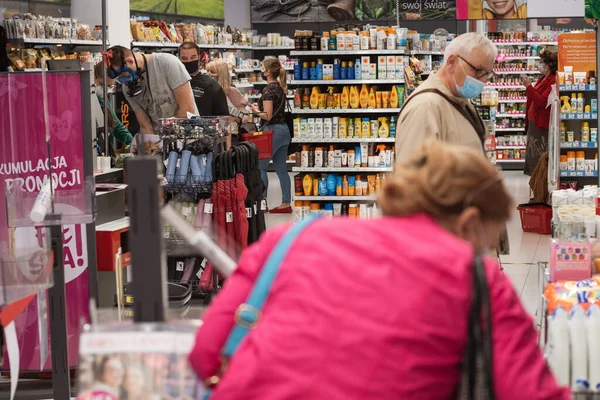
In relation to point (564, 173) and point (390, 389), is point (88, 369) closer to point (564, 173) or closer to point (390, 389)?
point (390, 389)

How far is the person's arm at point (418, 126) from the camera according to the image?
3.90 m

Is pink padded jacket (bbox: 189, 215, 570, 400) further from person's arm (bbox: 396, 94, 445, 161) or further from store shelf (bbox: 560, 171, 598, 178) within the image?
store shelf (bbox: 560, 171, 598, 178)

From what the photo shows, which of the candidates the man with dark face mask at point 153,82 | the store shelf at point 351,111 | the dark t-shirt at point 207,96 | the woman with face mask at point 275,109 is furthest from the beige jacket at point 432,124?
the woman with face mask at point 275,109

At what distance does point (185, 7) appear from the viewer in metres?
15.8

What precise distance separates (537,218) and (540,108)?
1.58 meters

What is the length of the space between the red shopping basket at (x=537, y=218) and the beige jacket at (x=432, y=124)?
5603 millimetres

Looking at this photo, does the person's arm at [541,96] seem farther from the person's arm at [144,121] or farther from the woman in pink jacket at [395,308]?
the woman in pink jacket at [395,308]

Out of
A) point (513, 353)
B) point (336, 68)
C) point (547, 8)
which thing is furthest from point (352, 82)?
point (513, 353)

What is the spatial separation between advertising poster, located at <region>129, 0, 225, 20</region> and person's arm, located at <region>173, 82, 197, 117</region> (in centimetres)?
814

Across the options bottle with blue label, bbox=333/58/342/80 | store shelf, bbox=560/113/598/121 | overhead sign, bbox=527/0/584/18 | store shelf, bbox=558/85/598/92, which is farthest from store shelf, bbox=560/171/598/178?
overhead sign, bbox=527/0/584/18

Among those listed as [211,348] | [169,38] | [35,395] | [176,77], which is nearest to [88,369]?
[211,348]

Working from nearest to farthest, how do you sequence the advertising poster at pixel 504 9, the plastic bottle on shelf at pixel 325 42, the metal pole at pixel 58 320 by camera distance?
the metal pole at pixel 58 320 → the plastic bottle on shelf at pixel 325 42 → the advertising poster at pixel 504 9

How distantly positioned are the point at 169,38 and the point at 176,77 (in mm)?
5699

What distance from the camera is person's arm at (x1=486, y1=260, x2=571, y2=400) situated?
63.5 inches
